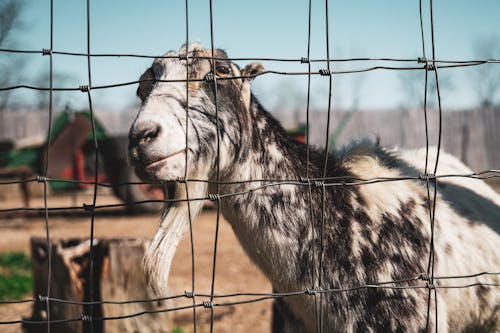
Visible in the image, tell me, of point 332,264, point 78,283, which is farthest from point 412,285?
point 78,283

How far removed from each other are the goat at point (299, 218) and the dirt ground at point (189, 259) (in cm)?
41

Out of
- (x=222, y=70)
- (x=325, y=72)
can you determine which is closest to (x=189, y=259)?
(x=222, y=70)

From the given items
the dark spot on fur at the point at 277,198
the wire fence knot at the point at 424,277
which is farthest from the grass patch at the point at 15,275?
the wire fence knot at the point at 424,277

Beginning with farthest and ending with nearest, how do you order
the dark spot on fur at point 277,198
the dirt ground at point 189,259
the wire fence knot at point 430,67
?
the dirt ground at point 189,259
the dark spot on fur at point 277,198
the wire fence knot at point 430,67

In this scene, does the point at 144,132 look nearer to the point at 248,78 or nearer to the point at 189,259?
the point at 248,78

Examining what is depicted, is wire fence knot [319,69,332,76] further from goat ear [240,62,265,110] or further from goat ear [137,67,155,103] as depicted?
goat ear [137,67,155,103]

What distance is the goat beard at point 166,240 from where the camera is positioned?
2576 mm

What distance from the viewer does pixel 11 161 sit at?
1678 cm

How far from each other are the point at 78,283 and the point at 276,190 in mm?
2391

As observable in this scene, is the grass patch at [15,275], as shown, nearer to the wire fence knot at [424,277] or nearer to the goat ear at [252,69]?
A: the goat ear at [252,69]

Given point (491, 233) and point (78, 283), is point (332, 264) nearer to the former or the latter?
point (491, 233)

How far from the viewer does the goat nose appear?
2.41 m

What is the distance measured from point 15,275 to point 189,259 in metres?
2.45

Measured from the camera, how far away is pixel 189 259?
27.0 feet
